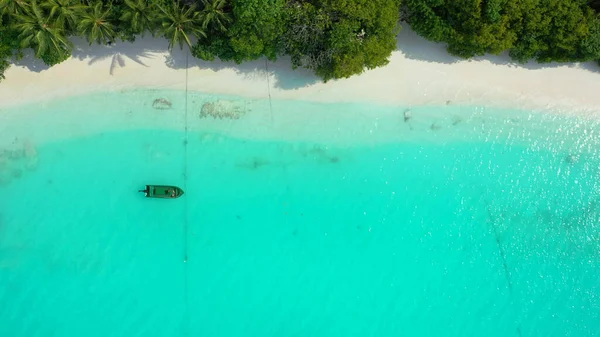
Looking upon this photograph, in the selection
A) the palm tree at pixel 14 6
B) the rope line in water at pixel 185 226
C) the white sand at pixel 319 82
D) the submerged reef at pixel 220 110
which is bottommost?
the rope line in water at pixel 185 226

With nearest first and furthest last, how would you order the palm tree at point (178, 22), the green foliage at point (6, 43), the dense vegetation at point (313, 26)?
the dense vegetation at point (313, 26) → the palm tree at point (178, 22) → the green foliage at point (6, 43)

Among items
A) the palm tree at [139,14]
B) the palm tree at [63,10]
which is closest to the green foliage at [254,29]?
the palm tree at [139,14]

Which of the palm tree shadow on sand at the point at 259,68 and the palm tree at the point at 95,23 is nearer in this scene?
the palm tree at the point at 95,23

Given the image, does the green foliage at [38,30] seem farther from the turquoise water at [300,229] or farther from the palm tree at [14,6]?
the turquoise water at [300,229]

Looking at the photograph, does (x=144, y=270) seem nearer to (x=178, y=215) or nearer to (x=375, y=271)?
(x=178, y=215)

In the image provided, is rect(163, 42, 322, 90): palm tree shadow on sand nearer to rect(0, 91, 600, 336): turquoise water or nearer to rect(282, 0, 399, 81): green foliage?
rect(0, 91, 600, 336): turquoise water

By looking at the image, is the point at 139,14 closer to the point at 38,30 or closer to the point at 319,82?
the point at 38,30

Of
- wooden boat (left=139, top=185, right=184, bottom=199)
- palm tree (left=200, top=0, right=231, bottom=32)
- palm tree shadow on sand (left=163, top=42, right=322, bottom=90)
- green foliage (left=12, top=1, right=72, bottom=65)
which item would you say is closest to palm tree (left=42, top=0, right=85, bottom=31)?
green foliage (left=12, top=1, right=72, bottom=65)
